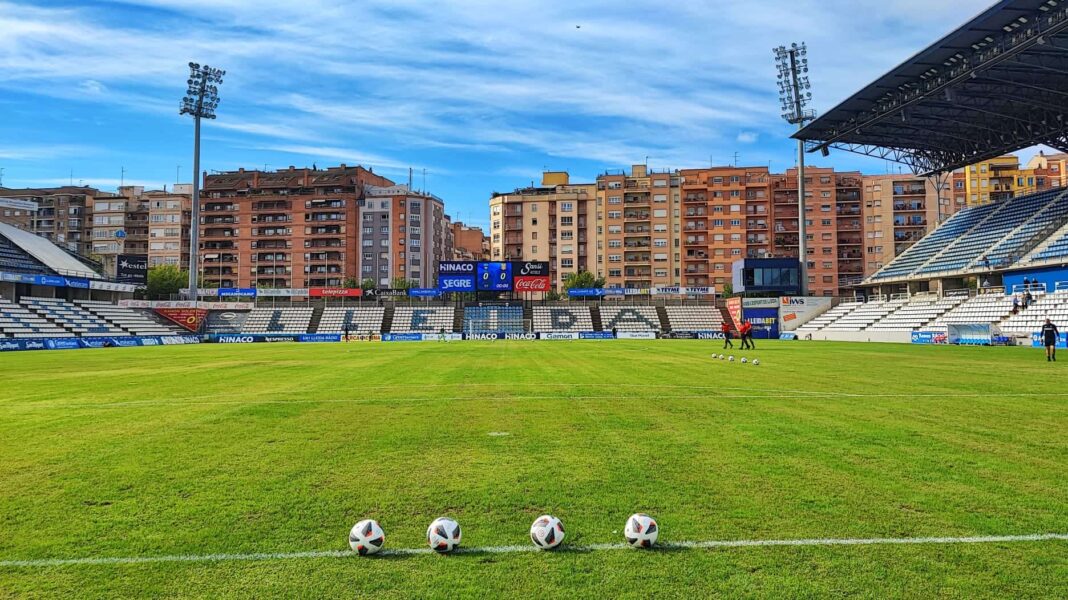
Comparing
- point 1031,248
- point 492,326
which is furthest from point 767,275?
point 492,326

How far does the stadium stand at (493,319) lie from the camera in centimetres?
7569

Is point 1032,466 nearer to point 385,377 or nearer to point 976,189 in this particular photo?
point 385,377

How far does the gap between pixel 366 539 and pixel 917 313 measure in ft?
185

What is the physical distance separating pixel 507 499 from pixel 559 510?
625 millimetres

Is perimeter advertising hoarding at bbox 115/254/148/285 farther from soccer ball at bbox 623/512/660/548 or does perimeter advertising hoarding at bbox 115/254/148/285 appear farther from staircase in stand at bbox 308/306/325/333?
soccer ball at bbox 623/512/660/548

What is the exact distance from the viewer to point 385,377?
20.5 m

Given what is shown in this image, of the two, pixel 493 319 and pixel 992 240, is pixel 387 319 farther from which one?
pixel 992 240

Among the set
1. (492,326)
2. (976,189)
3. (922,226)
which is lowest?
(492,326)

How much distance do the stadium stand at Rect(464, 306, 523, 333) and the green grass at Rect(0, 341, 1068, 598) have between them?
60.7 meters

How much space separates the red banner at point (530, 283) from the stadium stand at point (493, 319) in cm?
425

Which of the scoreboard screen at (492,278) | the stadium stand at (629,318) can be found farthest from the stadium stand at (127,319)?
the stadium stand at (629,318)

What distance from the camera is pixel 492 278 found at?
248 feet

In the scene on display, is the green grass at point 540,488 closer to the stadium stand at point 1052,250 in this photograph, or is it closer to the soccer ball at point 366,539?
the soccer ball at point 366,539

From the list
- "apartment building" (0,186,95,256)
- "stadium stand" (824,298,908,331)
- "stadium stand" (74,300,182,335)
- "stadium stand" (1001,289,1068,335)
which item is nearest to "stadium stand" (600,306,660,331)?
"stadium stand" (824,298,908,331)
